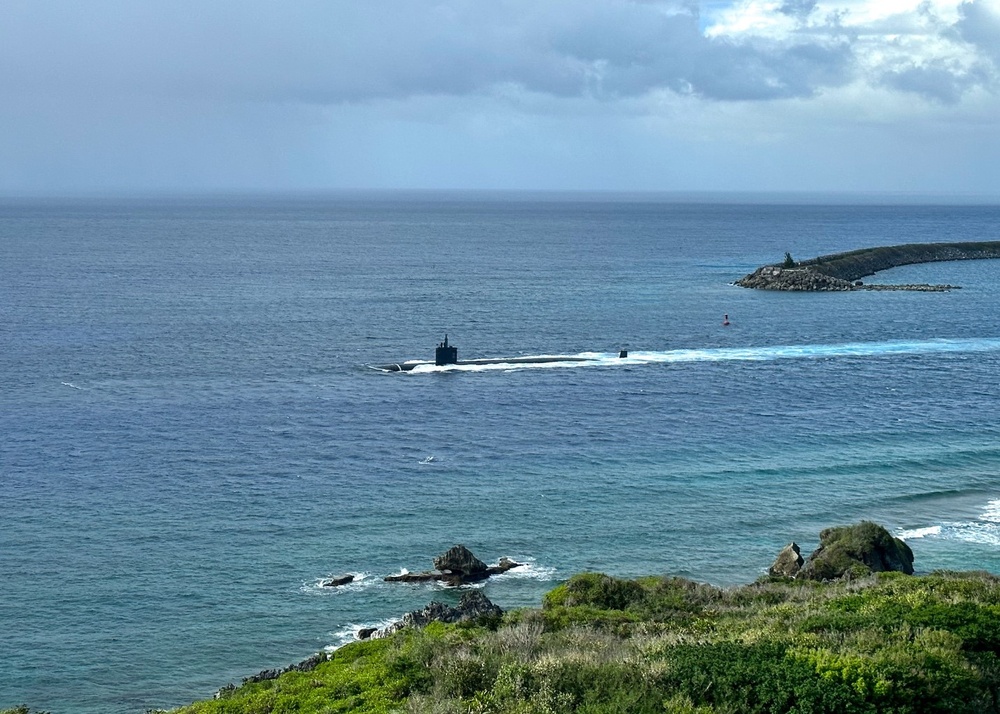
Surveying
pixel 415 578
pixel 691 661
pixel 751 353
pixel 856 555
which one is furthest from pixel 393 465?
pixel 751 353

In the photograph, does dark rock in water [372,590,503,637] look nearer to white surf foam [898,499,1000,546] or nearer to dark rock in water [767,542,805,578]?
dark rock in water [767,542,805,578]

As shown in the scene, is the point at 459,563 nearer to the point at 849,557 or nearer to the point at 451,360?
the point at 849,557

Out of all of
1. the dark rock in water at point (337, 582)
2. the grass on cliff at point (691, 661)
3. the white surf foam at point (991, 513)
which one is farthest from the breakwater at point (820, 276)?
the grass on cliff at point (691, 661)

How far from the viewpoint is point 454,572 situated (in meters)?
46.4

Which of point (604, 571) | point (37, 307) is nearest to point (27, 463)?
point (604, 571)

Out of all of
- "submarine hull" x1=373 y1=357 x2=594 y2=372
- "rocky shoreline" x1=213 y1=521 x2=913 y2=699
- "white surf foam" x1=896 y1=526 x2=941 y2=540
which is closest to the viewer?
"rocky shoreline" x1=213 y1=521 x2=913 y2=699

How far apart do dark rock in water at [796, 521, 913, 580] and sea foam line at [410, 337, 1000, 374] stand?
4995 centimetres

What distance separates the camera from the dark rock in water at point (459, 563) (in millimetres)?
46281

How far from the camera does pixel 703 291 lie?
15262cm

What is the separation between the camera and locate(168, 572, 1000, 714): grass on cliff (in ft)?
79.0

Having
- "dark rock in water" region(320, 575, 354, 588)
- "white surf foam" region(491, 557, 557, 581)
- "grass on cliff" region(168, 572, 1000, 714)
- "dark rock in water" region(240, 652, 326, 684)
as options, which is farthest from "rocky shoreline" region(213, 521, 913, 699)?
"grass on cliff" region(168, 572, 1000, 714)

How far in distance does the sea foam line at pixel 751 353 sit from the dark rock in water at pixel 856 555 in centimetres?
4995

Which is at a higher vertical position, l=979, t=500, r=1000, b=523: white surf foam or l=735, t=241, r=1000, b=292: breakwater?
l=735, t=241, r=1000, b=292: breakwater

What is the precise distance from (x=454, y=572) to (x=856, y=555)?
16.8 metres
